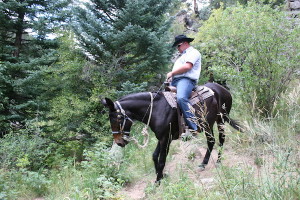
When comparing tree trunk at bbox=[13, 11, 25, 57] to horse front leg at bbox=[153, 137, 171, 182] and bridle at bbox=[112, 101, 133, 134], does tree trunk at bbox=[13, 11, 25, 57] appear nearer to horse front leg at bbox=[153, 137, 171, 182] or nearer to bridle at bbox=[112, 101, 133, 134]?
bridle at bbox=[112, 101, 133, 134]

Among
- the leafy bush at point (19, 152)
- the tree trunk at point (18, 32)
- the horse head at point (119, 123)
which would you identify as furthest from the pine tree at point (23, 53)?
the horse head at point (119, 123)

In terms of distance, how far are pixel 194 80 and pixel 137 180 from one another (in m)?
2.48

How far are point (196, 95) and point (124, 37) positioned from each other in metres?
5.30

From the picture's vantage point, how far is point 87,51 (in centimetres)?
958

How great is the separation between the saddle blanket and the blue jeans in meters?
0.12

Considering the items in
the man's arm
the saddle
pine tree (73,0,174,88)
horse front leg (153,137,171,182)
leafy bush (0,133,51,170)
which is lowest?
leafy bush (0,133,51,170)

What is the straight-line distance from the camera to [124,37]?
891cm

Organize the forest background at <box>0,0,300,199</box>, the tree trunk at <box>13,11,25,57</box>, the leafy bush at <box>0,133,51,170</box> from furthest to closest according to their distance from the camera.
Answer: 1. the tree trunk at <box>13,11,25,57</box>
2. the forest background at <box>0,0,300,199</box>
3. the leafy bush at <box>0,133,51,170</box>

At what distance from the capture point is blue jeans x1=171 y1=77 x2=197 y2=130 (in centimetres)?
417

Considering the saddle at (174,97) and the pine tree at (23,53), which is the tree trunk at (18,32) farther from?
the saddle at (174,97)

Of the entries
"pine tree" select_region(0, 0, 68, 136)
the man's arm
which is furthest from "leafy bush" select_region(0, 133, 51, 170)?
the man's arm

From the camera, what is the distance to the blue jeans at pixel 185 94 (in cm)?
417

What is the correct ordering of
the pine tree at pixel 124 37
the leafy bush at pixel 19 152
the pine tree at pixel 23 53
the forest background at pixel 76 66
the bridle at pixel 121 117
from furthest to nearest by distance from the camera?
1. the pine tree at pixel 124 37
2. the pine tree at pixel 23 53
3. the forest background at pixel 76 66
4. the leafy bush at pixel 19 152
5. the bridle at pixel 121 117

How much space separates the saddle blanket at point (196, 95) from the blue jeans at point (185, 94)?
0.38ft
